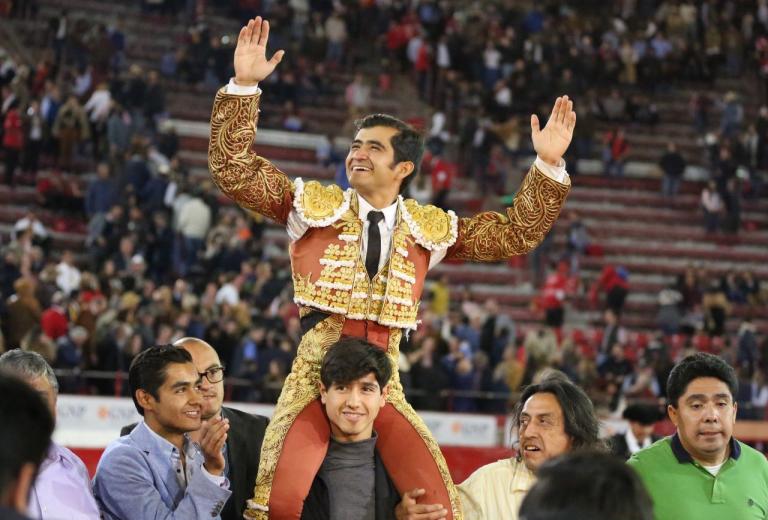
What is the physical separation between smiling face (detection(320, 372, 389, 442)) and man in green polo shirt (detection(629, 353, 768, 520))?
1.16 metres

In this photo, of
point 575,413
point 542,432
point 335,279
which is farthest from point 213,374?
point 575,413

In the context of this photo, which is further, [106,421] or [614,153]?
[614,153]

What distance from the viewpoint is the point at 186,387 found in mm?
5129

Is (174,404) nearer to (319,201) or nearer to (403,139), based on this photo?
(319,201)

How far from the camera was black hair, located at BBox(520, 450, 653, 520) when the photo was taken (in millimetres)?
2932

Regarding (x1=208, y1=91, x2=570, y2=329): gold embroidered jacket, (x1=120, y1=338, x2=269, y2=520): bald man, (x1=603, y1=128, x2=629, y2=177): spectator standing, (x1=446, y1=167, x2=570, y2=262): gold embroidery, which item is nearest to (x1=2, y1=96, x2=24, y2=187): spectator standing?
(x1=603, y1=128, x2=629, y2=177): spectator standing

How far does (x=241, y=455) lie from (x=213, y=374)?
1.13 ft

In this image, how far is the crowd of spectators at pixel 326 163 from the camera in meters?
14.0

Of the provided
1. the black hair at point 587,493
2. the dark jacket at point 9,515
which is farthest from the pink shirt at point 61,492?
the black hair at point 587,493

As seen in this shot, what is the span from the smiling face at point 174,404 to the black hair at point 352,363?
509mm

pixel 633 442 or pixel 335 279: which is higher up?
pixel 335 279

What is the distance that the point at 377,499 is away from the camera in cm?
500

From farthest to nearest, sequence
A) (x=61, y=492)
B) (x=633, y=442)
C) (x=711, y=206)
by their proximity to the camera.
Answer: (x=711, y=206)
(x=633, y=442)
(x=61, y=492)

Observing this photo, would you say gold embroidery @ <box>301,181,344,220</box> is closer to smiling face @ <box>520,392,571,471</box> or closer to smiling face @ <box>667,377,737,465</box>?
smiling face @ <box>520,392,571,471</box>
